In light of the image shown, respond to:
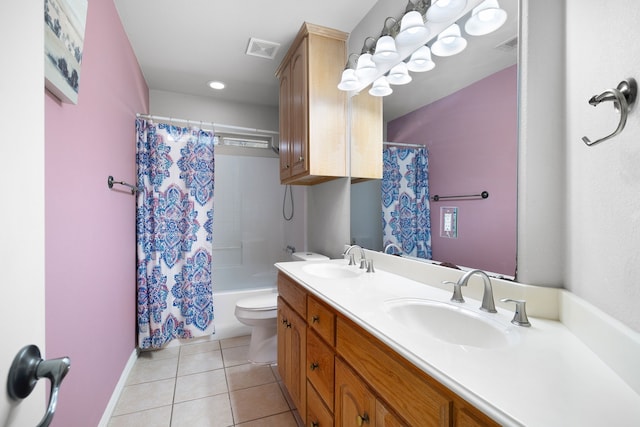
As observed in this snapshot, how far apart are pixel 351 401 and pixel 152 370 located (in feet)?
6.28

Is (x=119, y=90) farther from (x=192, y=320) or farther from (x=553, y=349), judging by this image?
(x=553, y=349)

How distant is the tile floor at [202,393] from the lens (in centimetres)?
163

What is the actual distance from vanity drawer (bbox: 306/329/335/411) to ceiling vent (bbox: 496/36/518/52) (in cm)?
133

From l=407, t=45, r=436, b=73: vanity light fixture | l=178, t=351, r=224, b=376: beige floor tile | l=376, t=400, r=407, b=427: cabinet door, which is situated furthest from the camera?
l=178, t=351, r=224, b=376: beige floor tile

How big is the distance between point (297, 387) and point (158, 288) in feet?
5.13

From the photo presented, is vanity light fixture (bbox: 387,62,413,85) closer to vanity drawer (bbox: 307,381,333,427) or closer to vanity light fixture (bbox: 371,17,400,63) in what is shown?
vanity light fixture (bbox: 371,17,400,63)

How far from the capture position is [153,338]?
2.37m

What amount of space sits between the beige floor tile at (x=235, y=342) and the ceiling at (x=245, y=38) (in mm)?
2295

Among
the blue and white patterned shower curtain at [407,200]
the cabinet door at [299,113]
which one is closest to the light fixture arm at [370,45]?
the cabinet door at [299,113]

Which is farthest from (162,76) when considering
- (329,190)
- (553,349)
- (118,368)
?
(553,349)

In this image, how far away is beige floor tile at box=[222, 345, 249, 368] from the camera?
2.27m

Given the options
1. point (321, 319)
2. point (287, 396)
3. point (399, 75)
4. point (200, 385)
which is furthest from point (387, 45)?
point (200, 385)

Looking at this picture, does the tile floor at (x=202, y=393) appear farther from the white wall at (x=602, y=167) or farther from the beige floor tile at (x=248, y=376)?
the white wall at (x=602, y=167)

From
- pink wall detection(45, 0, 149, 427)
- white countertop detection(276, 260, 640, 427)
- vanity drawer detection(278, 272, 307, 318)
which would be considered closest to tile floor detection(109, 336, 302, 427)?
pink wall detection(45, 0, 149, 427)
